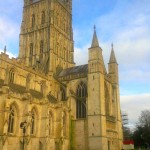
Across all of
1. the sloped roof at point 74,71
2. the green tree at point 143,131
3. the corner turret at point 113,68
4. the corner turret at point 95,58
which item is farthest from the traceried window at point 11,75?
the green tree at point 143,131

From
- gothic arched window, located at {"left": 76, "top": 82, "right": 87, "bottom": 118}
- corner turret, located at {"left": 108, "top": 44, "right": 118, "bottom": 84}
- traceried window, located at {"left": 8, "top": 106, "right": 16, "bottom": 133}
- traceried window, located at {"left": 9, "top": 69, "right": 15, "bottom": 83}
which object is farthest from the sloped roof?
traceried window, located at {"left": 8, "top": 106, "right": 16, "bottom": 133}

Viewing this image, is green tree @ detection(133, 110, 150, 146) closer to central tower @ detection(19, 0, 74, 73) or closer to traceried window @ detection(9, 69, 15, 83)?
central tower @ detection(19, 0, 74, 73)

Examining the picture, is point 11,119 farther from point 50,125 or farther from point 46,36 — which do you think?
point 46,36

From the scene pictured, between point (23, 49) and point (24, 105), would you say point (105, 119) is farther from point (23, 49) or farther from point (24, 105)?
point (23, 49)

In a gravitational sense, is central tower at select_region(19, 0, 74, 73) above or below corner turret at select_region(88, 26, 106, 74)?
above

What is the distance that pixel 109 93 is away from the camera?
166 ft

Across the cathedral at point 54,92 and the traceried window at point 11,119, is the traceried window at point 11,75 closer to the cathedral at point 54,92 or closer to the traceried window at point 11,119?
the cathedral at point 54,92

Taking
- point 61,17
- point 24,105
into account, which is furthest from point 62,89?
point 61,17

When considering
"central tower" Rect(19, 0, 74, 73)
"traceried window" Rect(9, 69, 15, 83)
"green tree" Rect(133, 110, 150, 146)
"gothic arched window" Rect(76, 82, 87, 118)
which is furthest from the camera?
"green tree" Rect(133, 110, 150, 146)

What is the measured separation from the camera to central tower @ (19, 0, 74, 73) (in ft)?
187

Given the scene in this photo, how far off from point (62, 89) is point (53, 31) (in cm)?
1583

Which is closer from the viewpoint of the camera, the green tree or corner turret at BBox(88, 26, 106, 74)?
corner turret at BBox(88, 26, 106, 74)

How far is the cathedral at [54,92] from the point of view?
34094mm

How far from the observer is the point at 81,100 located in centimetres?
4659
